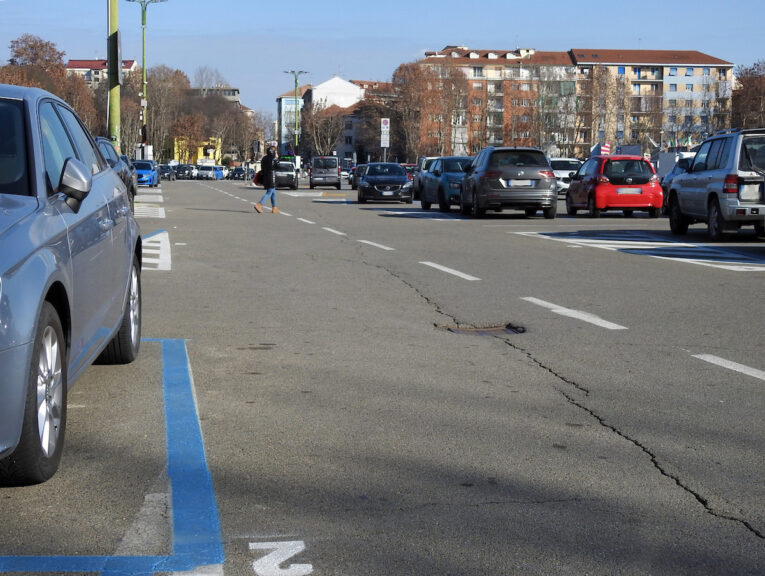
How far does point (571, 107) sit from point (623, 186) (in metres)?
99.0

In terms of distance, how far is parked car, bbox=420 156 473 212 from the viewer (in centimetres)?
3155

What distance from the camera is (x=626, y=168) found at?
93.8 ft

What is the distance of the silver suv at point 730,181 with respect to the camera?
18359 mm

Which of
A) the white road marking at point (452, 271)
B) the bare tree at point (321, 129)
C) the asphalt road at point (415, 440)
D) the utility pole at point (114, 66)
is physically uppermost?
the bare tree at point (321, 129)

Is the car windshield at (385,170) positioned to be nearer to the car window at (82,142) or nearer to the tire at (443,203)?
the tire at (443,203)

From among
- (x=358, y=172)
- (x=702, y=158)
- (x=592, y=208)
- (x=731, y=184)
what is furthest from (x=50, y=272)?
(x=358, y=172)

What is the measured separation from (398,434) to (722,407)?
1751 mm

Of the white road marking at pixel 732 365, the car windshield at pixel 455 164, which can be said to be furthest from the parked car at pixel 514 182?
the white road marking at pixel 732 365

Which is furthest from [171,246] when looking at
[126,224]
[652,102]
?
[652,102]

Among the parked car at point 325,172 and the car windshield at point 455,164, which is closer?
the car windshield at point 455,164

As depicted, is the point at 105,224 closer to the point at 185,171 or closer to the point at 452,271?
the point at 452,271

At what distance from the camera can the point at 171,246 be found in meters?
17.5

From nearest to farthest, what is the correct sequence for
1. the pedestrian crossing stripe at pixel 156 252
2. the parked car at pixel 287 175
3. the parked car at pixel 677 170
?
the pedestrian crossing stripe at pixel 156 252 → the parked car at pixel 677 170 → the parked car at pixel 287 175

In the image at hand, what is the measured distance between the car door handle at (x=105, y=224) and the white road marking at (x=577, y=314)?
409 centimetres
